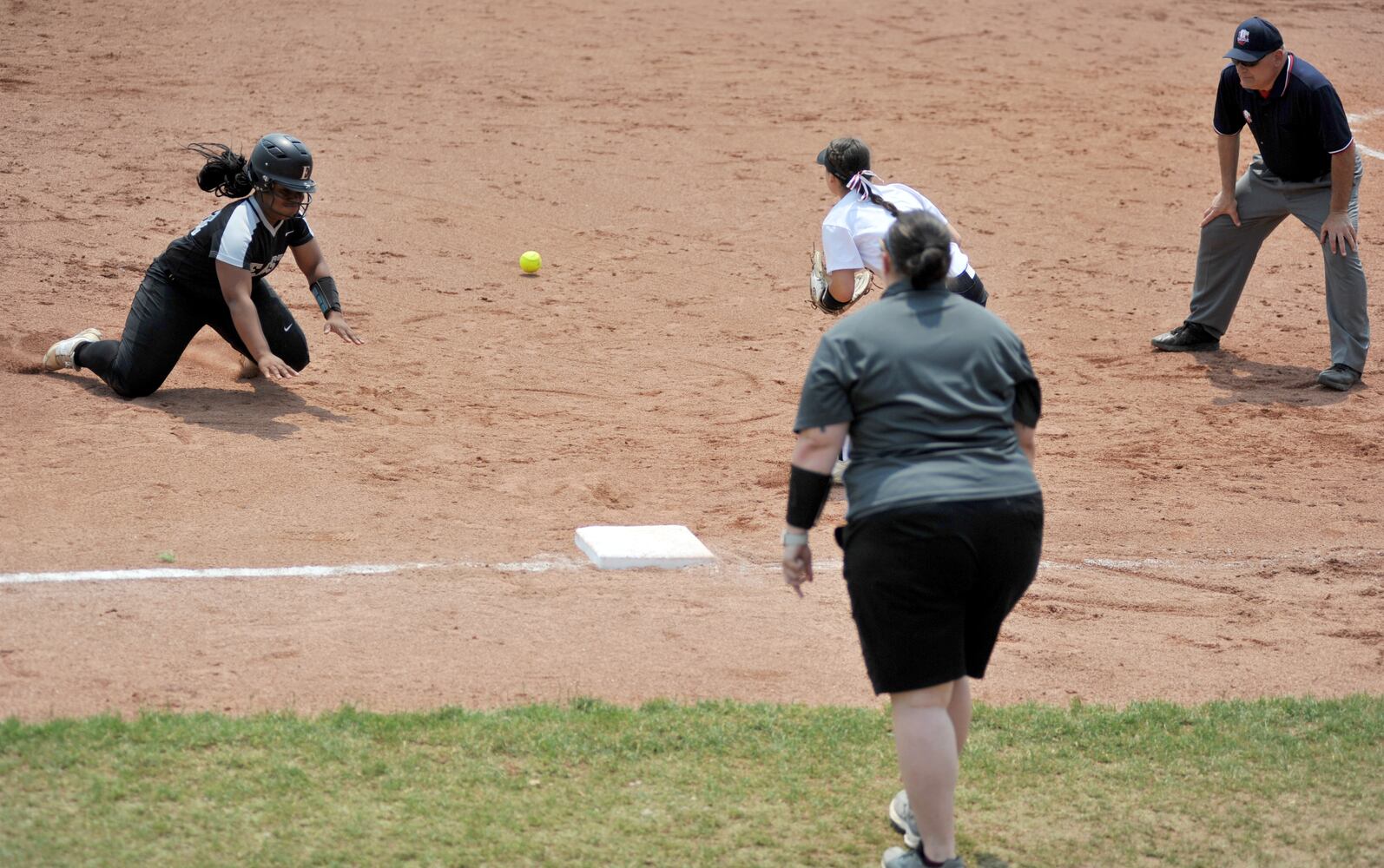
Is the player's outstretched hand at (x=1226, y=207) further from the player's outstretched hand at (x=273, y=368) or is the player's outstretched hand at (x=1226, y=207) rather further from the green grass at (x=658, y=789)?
the player's outstretched hand at (x=273, y=368)

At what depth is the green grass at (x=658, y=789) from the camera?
13.6ft

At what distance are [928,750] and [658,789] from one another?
3.57 ft

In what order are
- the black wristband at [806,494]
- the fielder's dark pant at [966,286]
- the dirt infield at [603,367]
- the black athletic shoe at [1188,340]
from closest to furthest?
the black wristband at [806,494] < the dirt infield at [603,367] < the fielder's dark pant at [966,286] < the black athletic shoe at [1188,340]

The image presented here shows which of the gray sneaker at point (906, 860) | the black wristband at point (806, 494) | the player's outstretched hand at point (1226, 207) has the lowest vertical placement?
the gray sneaker at point (906, 860)

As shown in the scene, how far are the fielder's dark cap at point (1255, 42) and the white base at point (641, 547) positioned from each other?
486 cm

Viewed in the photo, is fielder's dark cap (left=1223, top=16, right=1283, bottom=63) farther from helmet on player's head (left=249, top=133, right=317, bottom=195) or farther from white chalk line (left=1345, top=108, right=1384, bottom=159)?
white chalk line (left=1345, top=108, right=1384, bottom=159)

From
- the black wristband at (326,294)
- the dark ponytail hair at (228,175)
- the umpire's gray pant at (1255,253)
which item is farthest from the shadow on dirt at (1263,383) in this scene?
the dark ponytail hair at (228,175)

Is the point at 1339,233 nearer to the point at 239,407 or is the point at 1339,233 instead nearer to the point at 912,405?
the point at 912,405

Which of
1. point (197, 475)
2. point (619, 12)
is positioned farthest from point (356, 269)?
point (619, 12)

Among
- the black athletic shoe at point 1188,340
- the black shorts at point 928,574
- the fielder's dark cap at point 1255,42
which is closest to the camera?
the black shorts at point 928,574

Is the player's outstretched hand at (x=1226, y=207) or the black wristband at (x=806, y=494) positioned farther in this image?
the player's outstretched hand at (x=1226, y=207)

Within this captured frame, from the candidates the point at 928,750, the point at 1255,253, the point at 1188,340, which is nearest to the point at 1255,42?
the point at 1255,253

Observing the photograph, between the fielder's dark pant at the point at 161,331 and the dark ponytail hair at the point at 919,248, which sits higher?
the dark ponytail hair at the point at 919,248

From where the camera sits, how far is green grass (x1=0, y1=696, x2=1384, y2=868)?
4145 mm
